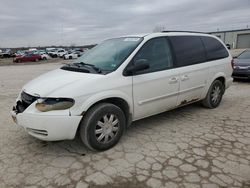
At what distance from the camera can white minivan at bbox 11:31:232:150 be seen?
3146 mm

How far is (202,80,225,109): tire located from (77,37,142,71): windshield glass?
7.71 ft

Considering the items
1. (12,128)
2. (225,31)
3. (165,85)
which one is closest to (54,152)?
(12,128)

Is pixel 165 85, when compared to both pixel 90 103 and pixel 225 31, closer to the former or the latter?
pixel 90 103

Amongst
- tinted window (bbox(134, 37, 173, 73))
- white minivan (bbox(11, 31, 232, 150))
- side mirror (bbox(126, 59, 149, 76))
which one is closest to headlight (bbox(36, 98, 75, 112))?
white minivan (bbox(11, 31, 232, 150))

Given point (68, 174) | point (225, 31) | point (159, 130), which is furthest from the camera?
point (225, 31)

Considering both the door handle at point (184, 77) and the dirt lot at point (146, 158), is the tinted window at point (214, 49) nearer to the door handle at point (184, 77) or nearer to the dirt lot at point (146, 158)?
the door handle at point (184, 77)

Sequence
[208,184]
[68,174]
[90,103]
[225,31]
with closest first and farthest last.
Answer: [208,184] → [68,174] → [90,103] → [225,31]

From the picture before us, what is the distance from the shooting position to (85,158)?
3377mm

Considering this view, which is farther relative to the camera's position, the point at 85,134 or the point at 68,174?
the point at 85,134

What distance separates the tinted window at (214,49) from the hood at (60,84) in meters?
2.91

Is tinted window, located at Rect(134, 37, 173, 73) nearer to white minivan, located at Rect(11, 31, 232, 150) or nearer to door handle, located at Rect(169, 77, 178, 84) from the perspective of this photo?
white minivan, located at Rect(11, 31, 232, 150)

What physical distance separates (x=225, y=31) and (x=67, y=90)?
66.6m

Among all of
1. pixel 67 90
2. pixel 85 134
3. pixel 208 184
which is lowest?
pixel 208 184

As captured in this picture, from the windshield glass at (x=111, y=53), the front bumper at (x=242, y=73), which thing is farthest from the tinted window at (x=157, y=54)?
the front bumper at (x=242, y=73)
